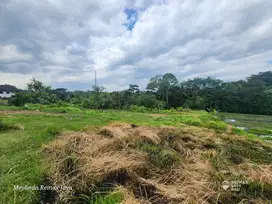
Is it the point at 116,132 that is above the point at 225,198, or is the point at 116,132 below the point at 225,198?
above

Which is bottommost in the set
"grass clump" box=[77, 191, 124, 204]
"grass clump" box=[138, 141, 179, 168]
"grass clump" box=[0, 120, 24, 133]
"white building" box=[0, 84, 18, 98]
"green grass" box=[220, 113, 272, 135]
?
"green grass" box=[220, 113, 272, 135]

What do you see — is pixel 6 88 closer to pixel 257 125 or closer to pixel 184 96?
pixel 184 96

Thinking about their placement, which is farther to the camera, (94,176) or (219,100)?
(219,100)

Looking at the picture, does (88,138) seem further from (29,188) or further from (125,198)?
(125,198)

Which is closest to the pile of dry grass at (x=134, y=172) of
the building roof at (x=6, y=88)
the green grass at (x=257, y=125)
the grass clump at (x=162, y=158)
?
the grass clump at (x=162, y=158)

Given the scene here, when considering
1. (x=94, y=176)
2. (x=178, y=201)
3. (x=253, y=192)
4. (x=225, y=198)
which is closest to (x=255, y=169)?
(x=253, y=192)

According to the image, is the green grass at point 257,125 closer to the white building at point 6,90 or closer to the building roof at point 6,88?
the white building at point 6,90

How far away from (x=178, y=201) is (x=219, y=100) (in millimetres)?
29571

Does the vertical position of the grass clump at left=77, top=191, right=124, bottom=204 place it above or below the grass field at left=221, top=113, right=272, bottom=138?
above

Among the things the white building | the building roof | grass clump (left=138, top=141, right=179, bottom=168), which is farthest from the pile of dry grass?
the building roof

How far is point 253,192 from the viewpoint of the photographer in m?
1.78

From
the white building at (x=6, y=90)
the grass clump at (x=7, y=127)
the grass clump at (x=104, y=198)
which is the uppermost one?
the white building at (x=6, y=90)

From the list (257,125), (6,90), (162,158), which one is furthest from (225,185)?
(6,90)
